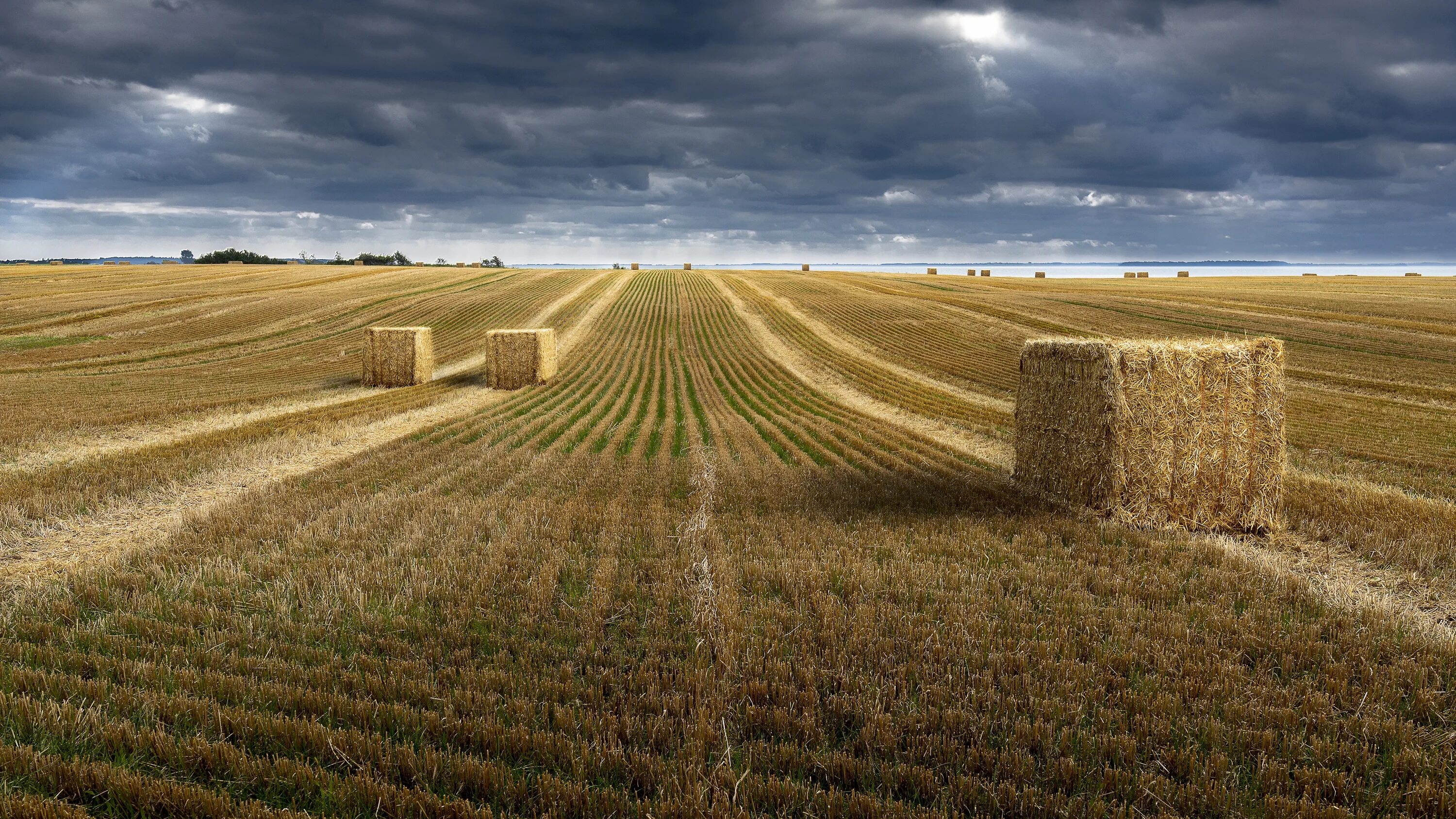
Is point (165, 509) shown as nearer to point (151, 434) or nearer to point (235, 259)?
point (151, 434)

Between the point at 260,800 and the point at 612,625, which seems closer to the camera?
the point at 260,800

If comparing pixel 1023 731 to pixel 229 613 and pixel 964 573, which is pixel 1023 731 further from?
pixel 229 613

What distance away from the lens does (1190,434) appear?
10.0m

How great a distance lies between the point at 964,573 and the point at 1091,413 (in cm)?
428

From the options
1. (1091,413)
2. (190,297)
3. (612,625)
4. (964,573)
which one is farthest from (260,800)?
(190,297)

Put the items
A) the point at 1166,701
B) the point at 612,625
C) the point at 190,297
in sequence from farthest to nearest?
the point at 190,297, the point at 612,625, the point at 1166,701

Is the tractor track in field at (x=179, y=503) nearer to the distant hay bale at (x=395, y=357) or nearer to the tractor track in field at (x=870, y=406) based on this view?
the distant hay bale at (x=395, y=357)

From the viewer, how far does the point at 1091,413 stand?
33.9 ft

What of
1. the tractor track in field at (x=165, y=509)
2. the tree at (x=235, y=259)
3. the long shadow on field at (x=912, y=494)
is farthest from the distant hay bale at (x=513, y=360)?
the tree at (x=235, y=259)

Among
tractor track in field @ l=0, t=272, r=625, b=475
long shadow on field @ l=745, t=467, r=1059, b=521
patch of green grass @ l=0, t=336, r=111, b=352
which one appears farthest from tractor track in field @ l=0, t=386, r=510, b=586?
patch of green grass @ l=0, t=336, r=111, b=352

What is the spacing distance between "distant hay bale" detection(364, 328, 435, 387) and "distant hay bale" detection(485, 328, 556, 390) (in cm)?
249

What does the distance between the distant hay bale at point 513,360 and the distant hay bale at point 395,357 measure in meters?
2.49

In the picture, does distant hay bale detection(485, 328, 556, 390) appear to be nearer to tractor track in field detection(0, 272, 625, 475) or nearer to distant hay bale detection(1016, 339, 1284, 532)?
tractor track in field detection(0, 272, 625, 475)

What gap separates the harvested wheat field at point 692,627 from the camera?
13.4 ft
